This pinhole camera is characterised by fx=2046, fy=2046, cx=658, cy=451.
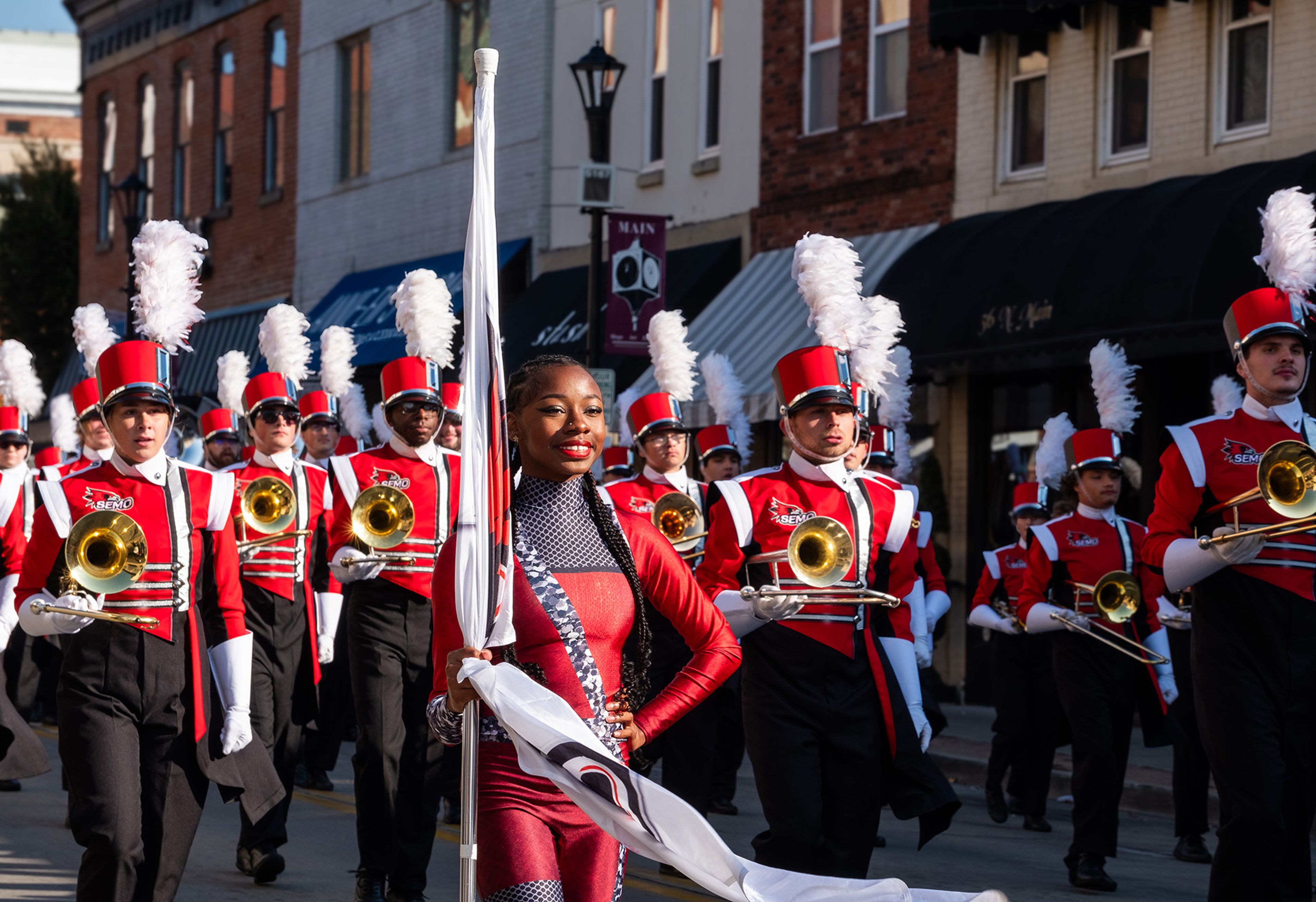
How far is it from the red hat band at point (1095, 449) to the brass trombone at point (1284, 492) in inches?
132

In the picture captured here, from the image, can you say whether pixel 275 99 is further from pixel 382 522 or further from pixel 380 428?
pixel 382 522

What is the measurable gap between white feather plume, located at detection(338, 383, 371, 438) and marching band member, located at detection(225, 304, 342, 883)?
449cm

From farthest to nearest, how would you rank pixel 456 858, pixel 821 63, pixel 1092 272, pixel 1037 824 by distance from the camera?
pixel 821 63
pixel 1092 272
pixel 1037 824
pixel 456 858

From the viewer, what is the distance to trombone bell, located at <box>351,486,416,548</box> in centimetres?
916

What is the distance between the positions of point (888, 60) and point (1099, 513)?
33.3ft

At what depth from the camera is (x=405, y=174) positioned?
28.9 m

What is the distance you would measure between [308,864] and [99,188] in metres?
31.6

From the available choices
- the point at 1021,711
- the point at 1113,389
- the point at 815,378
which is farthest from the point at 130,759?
the point at 1021,711

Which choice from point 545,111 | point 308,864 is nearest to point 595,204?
point 545,111

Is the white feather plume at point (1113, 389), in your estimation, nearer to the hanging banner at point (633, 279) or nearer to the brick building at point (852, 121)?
the hanging banner at point (633, 279)

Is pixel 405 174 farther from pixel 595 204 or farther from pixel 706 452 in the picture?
pixel 706 452

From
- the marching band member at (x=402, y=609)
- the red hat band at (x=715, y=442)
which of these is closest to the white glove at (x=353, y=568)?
the marching band member at (x=402, y=609)

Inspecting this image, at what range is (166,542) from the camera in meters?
6.94

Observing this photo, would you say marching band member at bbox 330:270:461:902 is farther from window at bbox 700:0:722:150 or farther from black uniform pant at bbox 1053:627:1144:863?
window at bbox 700:0:722:150
